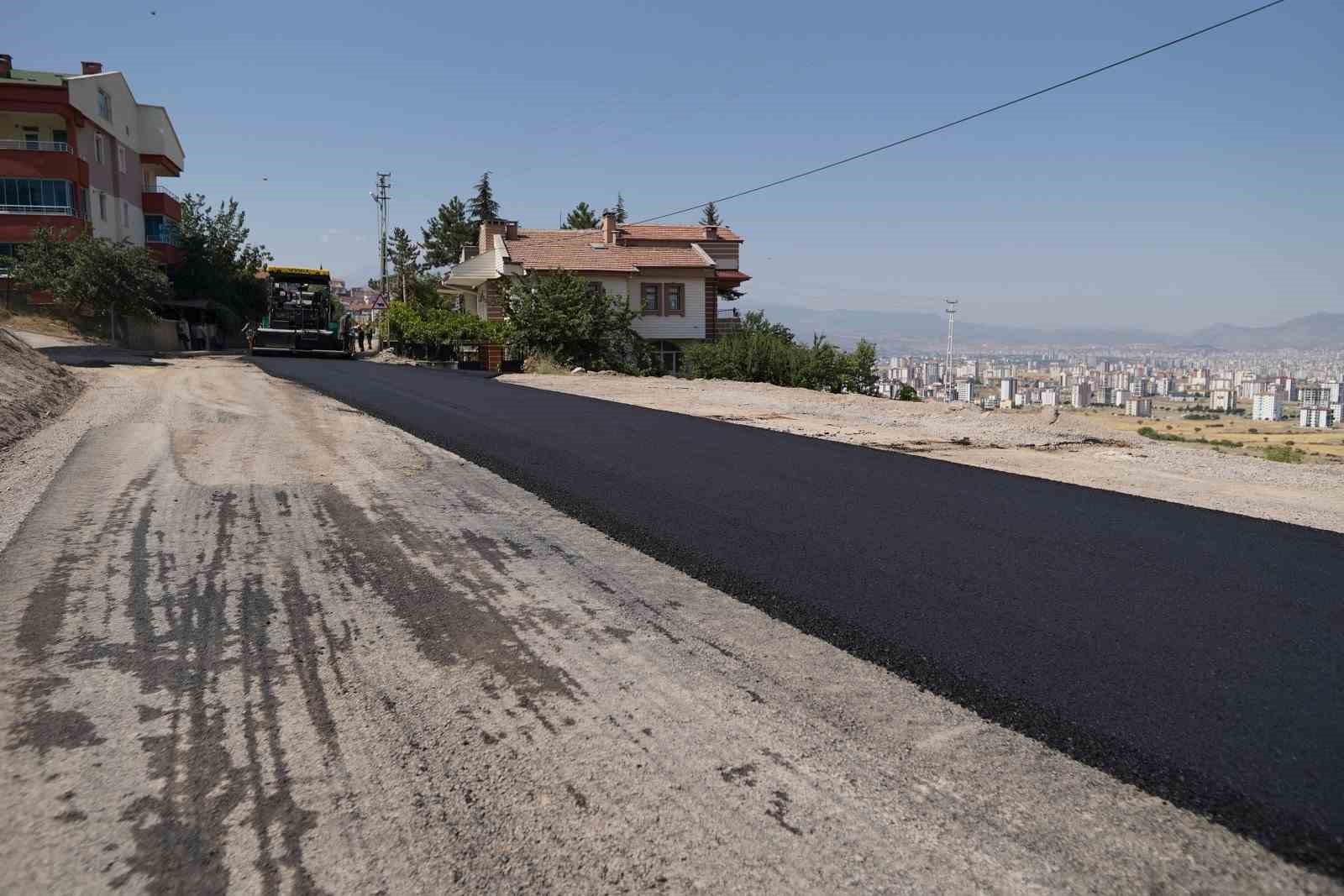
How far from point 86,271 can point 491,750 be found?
3924 cm

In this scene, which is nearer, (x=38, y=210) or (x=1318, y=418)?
(x=1318, y=418)

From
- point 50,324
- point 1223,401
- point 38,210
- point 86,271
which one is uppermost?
point 38,210

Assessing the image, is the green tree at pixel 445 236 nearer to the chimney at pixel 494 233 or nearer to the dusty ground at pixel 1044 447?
the chimney at pixel 494 233

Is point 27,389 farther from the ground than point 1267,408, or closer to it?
farther from the ground

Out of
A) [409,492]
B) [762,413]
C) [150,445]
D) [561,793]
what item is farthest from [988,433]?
[561,793]

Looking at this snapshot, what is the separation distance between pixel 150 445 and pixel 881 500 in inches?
288

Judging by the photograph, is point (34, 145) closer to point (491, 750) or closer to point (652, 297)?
point (652, 297)

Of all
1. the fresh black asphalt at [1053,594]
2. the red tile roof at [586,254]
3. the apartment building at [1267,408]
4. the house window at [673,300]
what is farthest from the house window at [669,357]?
the fresh black asphalt at [1053,594]

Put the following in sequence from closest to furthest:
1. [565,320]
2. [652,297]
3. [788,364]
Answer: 1. [565,320]
2. [788,364]
3. [652,297]

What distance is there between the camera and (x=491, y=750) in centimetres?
307

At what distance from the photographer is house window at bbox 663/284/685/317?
43312 mm

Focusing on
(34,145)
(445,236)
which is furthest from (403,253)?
(34,145)

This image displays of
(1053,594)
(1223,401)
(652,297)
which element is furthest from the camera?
(1223,401)

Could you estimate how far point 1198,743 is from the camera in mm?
3193
